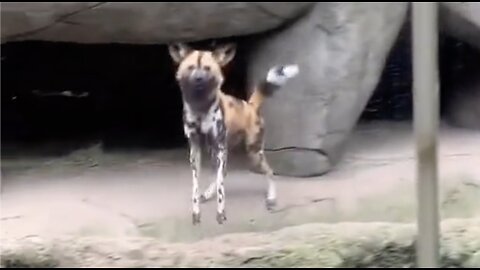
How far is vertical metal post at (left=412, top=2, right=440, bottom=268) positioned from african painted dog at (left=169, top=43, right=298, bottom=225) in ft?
2.46

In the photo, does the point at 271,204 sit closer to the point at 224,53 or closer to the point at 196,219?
the point at 196,219

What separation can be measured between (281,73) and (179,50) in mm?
235

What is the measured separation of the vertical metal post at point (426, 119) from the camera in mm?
1874

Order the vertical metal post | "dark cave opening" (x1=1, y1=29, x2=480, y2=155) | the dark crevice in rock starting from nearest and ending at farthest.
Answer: the vertical metal post, the dark crevice in rock, "dark cave opening" (x1=1, y1=29, x2=480, y2=155)

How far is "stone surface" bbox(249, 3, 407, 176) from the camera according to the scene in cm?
270

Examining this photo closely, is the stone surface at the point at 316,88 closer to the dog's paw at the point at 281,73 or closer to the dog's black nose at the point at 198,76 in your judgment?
the dog's paw at the point at 281,73

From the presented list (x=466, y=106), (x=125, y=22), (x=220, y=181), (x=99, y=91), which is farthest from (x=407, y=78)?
(x=99, y=91)

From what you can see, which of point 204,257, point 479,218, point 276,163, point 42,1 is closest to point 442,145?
point 479,218

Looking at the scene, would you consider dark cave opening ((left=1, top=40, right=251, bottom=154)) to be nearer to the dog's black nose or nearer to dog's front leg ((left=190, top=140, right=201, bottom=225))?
dog's front leg ((left=190, top=140, right=201, bottom=225))

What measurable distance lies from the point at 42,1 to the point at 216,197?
1.90 feet

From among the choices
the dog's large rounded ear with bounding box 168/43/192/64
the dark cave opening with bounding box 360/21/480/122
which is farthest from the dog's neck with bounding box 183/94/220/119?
the dark cave opening with bounding box 360/21/480/122

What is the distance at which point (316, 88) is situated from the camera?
8.93 feet

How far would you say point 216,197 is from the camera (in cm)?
268

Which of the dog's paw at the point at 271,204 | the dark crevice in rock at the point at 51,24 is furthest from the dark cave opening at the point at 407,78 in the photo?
the dark crevice in rock at the point at 51,24
